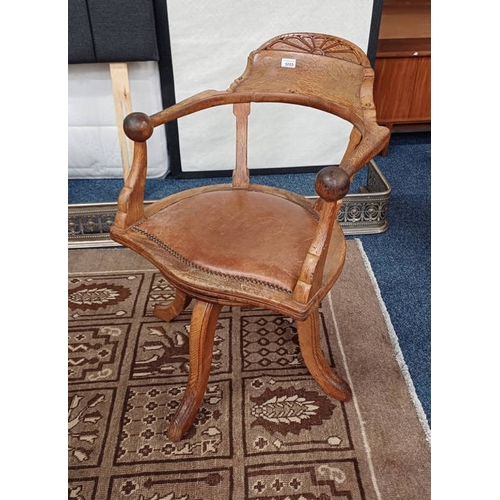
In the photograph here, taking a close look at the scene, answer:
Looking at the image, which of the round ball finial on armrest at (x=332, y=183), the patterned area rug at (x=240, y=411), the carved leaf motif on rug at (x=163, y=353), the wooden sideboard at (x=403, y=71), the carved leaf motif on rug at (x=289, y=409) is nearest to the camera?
the round ball finial on armrest at (x=332, y=183)

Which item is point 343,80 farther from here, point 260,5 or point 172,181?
point 172,181

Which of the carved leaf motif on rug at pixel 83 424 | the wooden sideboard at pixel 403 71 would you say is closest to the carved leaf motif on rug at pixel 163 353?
the carved leaf motif on rug at pixel 83 424

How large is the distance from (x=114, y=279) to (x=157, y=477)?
89 centimetres

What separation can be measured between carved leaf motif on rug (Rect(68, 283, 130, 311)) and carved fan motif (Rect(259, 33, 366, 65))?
1029 mm

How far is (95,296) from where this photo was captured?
1.87 meters

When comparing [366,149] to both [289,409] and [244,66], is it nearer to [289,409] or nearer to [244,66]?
[289,409]

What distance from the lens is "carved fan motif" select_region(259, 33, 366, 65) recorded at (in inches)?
54.9

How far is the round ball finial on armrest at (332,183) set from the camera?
922 mm

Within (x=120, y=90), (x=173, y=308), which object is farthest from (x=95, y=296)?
(x=120, y=90)

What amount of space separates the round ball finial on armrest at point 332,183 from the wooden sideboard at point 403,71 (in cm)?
185

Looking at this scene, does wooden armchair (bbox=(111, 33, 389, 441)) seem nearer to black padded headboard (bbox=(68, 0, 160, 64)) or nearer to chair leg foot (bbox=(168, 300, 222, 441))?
chair leg foot (bbox=(168, 300, 222, 441))

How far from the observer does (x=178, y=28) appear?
2252mm

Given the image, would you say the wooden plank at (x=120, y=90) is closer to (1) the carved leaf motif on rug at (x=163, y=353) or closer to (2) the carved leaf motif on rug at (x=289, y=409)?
(1) the carved leaf motif on rug at (x=163, y=353)

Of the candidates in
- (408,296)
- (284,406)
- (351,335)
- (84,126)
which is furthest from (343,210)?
(84,126)
